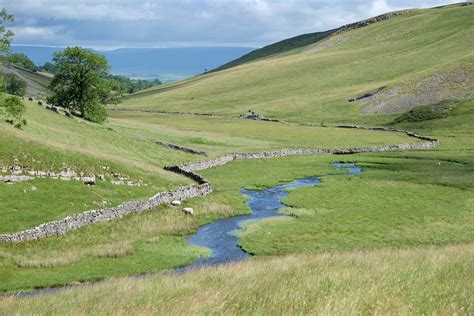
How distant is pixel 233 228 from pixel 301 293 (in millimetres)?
27851

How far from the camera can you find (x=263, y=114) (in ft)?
493

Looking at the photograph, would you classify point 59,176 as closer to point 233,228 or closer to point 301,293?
point 233,228

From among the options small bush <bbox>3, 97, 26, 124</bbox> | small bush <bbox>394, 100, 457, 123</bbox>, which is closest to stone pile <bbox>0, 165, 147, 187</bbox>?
small bush <bbox>3, 97, 26, 124</bbox>

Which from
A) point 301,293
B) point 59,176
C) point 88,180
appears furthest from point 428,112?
point 301,293

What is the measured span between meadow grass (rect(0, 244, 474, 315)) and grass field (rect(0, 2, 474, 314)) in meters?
0.05

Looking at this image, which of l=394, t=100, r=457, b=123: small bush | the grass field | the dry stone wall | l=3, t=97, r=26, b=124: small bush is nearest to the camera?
the grass field

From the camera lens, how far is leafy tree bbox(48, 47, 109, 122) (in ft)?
273

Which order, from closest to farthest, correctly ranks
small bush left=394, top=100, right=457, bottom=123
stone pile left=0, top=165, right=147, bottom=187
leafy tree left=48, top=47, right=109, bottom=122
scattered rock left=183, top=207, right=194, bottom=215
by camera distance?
1. stone pile left=0, top=165, right=147, bottom=187
2. scattered rock left=183, top=207, right=194, bottom=215
3. leafy tree left=48, top=47, right=109, bottom=122
4. small bush left=394, top=100, right=457, bottom=123

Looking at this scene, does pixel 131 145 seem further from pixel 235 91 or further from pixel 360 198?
pixel 235 91

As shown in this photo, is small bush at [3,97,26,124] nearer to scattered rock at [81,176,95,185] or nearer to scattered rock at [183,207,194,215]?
scattered rock at [81,176,95,185]

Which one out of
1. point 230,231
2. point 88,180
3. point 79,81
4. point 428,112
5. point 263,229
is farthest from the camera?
point 428,112

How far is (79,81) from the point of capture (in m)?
84.5

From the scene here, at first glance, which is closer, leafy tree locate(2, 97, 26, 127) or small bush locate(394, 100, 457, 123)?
leafy tree locate(2, 97, 26, 127)

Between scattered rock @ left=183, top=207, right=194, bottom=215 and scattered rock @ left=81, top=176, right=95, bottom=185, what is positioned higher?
scattered rock @ left=81, top=176, right=95, bottom=185
